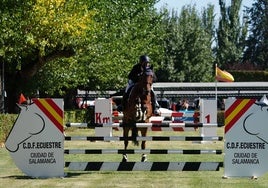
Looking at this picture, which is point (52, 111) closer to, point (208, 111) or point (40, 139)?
point (40, 139)

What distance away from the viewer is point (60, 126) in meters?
16.2

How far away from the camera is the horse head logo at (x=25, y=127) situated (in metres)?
16.2

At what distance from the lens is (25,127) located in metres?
16.2

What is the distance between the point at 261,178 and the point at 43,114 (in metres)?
4.79

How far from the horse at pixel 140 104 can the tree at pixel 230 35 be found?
88048 millimetres

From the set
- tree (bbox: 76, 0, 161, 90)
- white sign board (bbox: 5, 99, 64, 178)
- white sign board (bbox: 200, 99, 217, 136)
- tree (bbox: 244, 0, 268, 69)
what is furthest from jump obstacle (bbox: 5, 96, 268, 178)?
tree (bbox: 244, 0, 268, 69)

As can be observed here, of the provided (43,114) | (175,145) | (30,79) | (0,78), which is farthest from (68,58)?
(43,114)

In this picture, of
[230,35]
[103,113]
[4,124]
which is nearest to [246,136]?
[4,124]

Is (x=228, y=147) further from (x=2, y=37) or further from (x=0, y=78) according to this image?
(x=0, y=78)

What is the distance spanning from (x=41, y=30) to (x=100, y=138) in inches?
745

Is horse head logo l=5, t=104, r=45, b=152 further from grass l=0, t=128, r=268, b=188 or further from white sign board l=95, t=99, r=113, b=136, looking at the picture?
white sign board l=95, t=99, r=113, b=136

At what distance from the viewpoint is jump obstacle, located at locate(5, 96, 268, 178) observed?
15977 mm

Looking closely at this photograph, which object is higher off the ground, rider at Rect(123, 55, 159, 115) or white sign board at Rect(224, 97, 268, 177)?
rider at Rect(123, 55, 159, 115)

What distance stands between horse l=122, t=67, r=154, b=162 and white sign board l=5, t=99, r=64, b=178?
9.05ft
